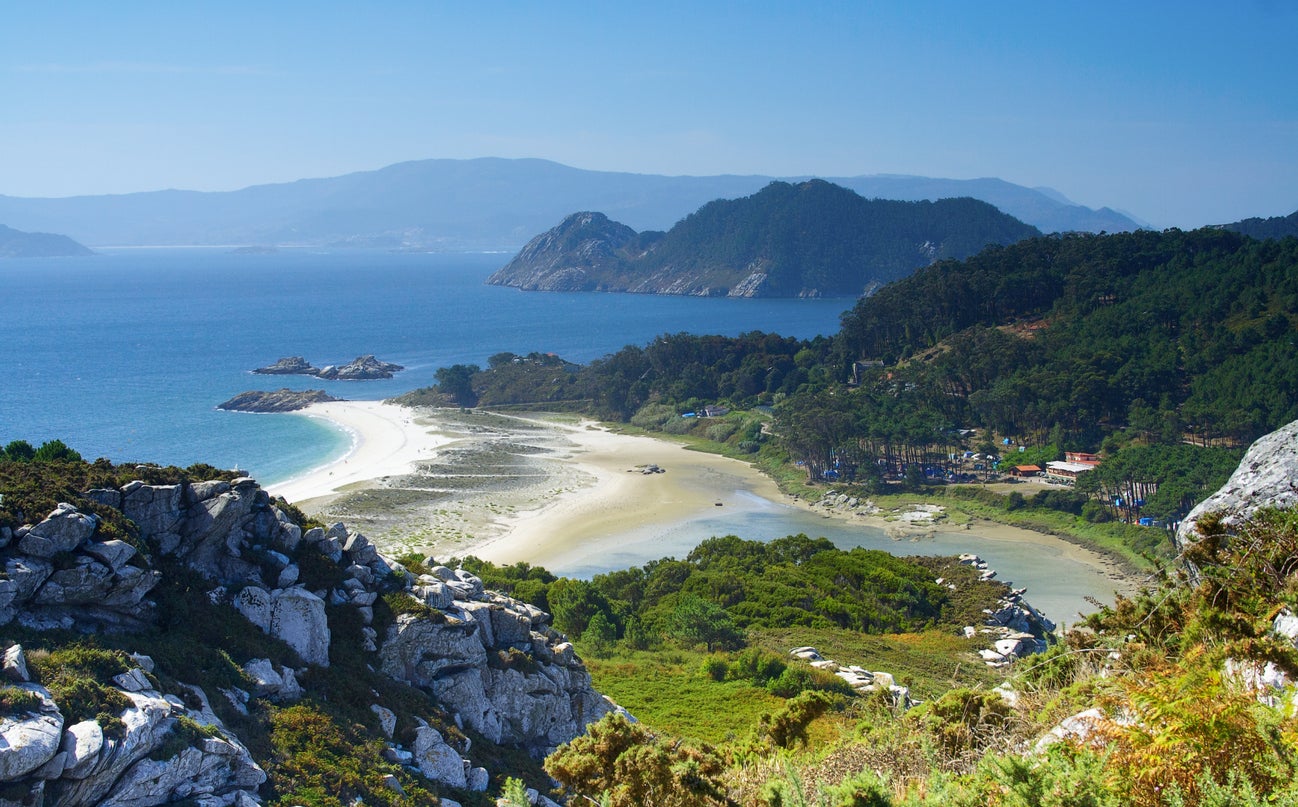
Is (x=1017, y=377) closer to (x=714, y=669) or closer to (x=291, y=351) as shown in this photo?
(x=714, y=669)

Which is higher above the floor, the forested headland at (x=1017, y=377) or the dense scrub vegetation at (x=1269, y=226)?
the dense scrub vegetation at (x=1269, y=226)

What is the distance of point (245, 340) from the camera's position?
4195 inches

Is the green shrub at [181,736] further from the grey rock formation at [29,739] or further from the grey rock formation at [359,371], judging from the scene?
the grey rock formation at [359,371]

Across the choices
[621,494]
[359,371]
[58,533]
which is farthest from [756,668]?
[359,371]

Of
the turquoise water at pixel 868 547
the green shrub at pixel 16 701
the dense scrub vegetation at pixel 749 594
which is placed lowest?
the turquoise water at pixel 868 547

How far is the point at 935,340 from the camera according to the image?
67.7 meters

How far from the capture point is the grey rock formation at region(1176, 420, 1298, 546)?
349 inches

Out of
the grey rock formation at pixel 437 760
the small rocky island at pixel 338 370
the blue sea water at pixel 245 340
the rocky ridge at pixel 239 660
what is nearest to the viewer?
the rocky ridge at pixel 239 660

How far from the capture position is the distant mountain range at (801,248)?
173m

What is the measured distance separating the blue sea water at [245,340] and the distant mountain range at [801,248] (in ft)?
34.0

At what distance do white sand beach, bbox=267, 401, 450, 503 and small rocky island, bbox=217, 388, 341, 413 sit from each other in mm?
1083

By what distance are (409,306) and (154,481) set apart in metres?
142

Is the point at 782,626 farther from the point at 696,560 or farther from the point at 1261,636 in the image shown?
the point at 1261,636

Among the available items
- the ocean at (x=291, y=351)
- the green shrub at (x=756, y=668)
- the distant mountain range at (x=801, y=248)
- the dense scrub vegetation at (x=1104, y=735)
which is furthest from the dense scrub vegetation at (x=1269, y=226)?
the dense scrub vegetation at (x=1104, y=735)
